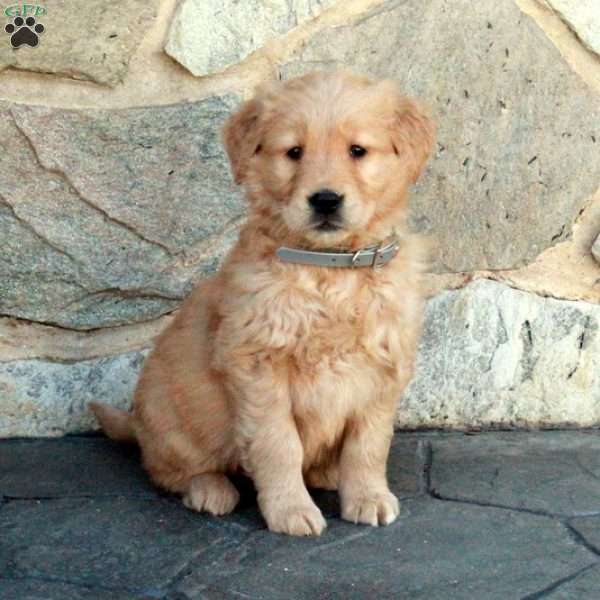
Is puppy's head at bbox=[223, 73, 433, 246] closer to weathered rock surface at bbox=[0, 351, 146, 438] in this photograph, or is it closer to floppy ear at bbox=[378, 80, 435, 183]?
floppy ear at bbox=[378, 80, 435, 183]

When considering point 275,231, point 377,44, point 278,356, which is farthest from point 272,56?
point 278,356

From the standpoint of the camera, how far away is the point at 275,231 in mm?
3365

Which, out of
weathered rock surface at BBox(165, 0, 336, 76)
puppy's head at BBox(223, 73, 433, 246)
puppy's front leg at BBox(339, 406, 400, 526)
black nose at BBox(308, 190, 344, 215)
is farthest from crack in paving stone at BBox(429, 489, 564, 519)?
weathered rock surface at BBox(165, 0, 336, 76)

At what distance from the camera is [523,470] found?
3.71 m

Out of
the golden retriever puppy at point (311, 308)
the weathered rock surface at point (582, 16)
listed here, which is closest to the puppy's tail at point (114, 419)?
the golden retriever puppy at point (311, 308)

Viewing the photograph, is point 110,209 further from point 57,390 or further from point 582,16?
point 582,16

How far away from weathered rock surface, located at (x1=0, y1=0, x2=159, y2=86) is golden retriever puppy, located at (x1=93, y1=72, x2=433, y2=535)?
694 mm

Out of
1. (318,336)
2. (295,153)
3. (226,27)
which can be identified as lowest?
(318,336)

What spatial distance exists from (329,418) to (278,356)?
26cm

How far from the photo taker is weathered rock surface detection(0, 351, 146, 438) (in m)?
4.12

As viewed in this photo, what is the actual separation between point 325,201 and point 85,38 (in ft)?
4.16

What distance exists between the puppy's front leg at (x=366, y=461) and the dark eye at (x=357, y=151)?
2.46 feet

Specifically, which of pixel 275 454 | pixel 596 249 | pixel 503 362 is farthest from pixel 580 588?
pixel 596 249

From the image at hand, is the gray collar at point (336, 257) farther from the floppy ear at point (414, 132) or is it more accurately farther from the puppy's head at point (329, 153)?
the floppy ear at point (414, 132)
